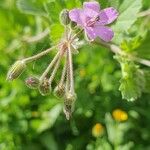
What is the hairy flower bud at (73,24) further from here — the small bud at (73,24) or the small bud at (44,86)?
the small bud at (44,86)

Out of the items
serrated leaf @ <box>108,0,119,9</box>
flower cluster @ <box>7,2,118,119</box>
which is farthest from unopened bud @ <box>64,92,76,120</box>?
serrated leaf @ <box>108,0,119,9</box>

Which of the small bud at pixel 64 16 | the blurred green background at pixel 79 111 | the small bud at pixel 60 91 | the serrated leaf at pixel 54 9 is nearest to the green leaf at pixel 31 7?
the blurred green background at pixel 79 111

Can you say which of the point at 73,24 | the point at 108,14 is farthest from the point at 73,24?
the point at 108,14

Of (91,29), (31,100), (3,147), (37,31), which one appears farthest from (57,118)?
(91,29)

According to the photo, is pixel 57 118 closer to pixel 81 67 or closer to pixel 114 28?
pixel 81 67

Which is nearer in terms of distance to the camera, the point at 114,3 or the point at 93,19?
the point at 93,19

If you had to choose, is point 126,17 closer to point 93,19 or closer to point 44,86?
point 93,19
